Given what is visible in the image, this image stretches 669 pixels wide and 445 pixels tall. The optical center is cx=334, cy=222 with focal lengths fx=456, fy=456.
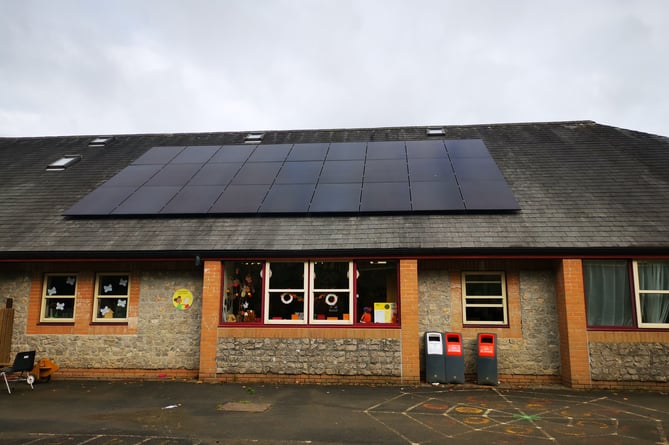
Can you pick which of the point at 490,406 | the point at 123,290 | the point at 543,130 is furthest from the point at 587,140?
the point at 123,290

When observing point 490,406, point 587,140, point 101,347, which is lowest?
point 490,406

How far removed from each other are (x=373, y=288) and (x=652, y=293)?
5.99 m

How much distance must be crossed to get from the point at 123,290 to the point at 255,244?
11.8 feet

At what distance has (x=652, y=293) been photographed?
9820 mm

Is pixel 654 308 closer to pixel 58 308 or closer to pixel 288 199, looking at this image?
pixel 288 199

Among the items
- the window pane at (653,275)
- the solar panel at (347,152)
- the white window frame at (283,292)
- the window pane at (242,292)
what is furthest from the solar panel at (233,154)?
the window pane at (653,275)

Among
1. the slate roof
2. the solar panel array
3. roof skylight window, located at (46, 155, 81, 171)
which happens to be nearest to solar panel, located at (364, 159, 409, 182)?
the solar panel array

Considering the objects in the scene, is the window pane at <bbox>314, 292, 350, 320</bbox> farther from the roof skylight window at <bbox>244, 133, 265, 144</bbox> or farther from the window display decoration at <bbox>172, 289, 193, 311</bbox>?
the roof skylight window at <bbox>244, 133, 265, 144</bbox>

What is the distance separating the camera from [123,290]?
1112 cm

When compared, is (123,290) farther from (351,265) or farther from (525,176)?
(525,176)

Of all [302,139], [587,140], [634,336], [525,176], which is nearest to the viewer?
[634,336]

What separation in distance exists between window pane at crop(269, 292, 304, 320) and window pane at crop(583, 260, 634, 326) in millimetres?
6316

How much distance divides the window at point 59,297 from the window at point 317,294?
13.1 feet

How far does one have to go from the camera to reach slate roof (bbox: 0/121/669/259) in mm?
9984
